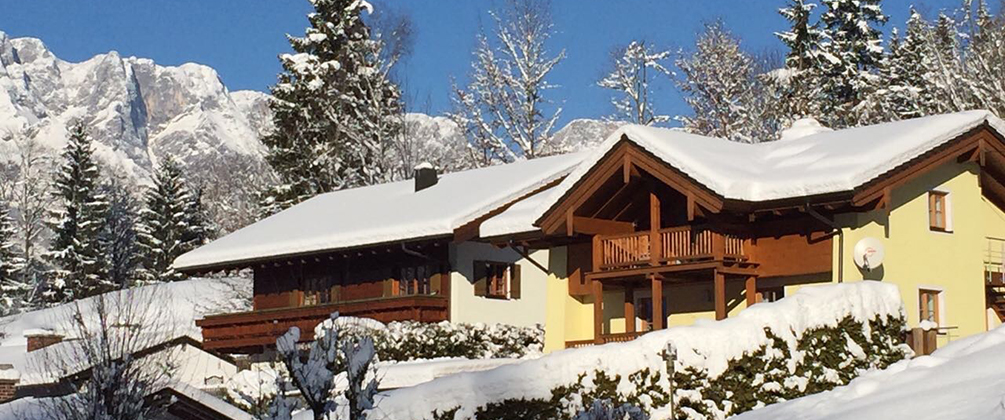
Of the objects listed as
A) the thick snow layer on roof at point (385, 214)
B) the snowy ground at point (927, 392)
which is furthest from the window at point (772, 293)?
the thick snow layer on roof at point (385, 214)

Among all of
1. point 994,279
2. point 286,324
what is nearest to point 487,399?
point 994,279

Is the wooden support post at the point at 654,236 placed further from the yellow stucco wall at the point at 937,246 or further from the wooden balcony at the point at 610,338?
the yellow stucco wall at the point at 937,246

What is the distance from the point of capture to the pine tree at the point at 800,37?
162 feet

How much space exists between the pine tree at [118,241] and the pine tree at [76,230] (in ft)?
1.39

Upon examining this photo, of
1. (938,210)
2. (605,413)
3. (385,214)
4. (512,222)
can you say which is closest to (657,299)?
(512,222)

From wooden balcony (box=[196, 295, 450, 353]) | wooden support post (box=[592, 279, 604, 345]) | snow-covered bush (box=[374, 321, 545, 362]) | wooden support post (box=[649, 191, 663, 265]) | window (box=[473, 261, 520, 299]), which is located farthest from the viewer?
window (box=[473, 261, 520, 299])

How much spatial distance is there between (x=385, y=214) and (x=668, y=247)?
10905 millimetres

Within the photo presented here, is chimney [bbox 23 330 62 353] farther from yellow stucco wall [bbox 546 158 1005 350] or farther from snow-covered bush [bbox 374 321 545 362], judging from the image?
yellow stucco wall [bbox 546 158 1005 350]

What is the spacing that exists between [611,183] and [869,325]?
6.87 m

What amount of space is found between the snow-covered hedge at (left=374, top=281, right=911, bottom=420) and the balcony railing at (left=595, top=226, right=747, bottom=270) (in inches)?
144

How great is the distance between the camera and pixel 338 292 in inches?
1403

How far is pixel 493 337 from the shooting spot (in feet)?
103

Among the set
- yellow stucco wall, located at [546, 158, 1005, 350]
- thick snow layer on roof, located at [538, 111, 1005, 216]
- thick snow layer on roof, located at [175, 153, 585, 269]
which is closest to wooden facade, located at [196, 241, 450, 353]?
thick snow layer on roof, located at [175, 153, 585, 269]

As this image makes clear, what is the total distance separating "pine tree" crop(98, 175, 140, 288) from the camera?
174ft
